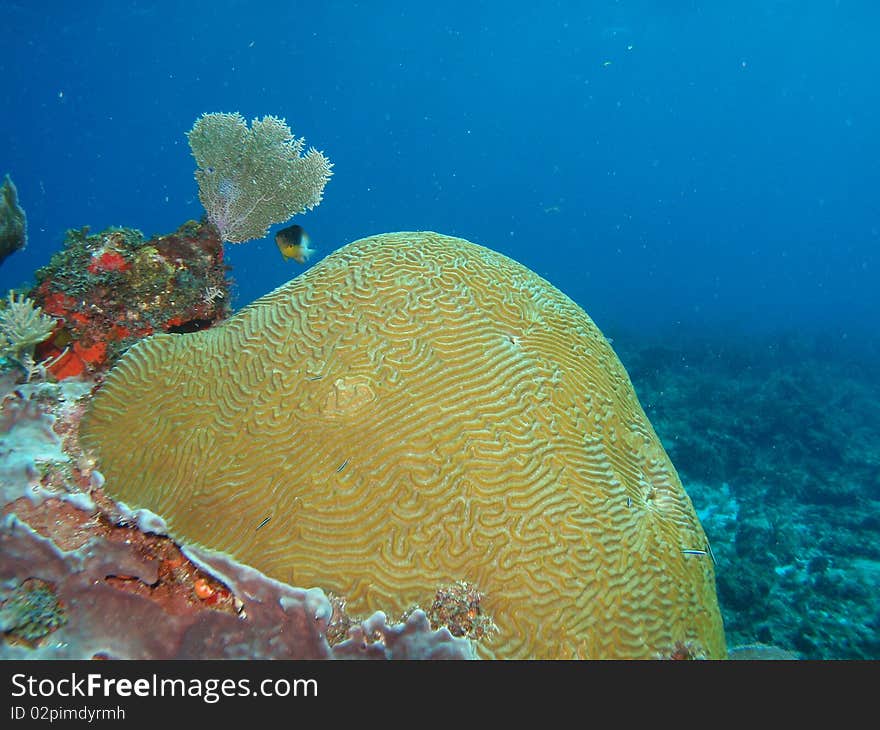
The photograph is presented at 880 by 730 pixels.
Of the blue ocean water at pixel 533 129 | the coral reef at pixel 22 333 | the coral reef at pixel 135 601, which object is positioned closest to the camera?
the coral reef at pixel 135 601

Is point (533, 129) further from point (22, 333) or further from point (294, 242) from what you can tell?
point (22, 333)

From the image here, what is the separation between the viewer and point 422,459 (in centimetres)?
323

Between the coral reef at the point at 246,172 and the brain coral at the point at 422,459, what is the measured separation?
6.25 ft

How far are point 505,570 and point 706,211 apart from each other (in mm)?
151632

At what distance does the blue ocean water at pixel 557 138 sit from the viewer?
140ft

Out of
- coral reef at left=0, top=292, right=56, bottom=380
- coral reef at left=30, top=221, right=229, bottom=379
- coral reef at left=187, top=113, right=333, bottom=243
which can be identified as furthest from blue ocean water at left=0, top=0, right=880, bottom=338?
coral reef at left=0, top=292, right=56, bottom=380

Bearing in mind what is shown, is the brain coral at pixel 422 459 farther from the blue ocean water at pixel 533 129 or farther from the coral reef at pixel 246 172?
the blue ocean water at pixel 533 129

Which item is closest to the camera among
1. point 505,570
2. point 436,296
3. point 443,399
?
point 505,570

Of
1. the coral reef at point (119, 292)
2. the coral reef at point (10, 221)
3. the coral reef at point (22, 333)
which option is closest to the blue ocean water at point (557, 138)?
the coral reef at point (119, 292)

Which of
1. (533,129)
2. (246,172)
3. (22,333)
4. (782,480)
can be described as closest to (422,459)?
(22,333)

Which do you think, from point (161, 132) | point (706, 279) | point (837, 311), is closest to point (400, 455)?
point (837, 311)

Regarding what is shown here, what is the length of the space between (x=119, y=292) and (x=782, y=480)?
14.1 metres

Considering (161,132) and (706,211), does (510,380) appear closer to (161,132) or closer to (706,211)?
(161,132)

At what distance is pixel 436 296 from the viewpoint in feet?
13.3
